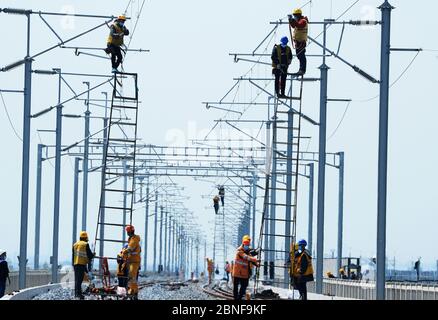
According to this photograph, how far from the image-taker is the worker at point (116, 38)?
33938mm

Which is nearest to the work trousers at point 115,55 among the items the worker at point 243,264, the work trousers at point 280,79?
the work trousers at point 280,79

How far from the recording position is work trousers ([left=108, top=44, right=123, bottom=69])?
1344 inches

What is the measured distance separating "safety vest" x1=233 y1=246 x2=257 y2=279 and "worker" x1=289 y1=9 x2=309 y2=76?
15.0ft

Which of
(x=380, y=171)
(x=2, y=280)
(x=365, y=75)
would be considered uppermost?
(x=365, y=75)

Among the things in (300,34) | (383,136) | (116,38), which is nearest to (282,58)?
(300,34)

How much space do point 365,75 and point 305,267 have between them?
7.77 meters

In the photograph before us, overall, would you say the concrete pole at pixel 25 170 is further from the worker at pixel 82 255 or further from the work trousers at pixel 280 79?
the work trousers at pixel 280 79

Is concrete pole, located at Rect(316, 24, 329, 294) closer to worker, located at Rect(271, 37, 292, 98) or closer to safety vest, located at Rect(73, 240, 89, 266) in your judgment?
worker, located at Rect(271, 37, 292, 98)

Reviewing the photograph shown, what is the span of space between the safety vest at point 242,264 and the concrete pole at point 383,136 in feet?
17.7

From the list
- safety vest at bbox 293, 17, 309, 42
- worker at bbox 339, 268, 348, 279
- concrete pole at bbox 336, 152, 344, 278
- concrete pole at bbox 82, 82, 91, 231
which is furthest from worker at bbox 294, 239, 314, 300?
worker at bbox 339, 268, 348, 279

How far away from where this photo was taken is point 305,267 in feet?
102
